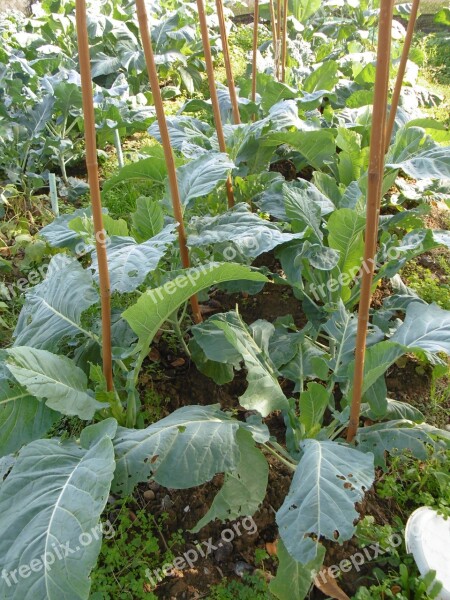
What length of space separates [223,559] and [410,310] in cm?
104

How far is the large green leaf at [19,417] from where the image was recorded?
1.57m

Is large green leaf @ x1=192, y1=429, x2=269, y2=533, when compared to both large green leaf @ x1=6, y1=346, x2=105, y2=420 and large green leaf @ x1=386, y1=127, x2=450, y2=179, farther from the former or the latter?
large green leaf @ x1=386, y1=127, x2=450, y2=179

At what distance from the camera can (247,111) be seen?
3041 millimetres

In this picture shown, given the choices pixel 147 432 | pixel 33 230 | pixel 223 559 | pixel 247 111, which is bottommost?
pixel 223 559

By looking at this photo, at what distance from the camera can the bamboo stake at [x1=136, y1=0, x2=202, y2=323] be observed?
4.55 feet

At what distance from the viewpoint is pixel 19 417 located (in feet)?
5.26

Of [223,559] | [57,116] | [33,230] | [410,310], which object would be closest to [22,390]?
[223,559]

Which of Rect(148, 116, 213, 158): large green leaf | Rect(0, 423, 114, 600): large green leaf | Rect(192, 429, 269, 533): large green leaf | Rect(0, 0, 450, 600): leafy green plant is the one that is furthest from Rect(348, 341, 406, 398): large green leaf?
Result: Rect(148, 116, 213, 158): large green leaf

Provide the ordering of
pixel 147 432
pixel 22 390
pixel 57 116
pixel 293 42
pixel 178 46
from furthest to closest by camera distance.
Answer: pixel 178 46 < pixel 293 42 < pixel 57 116 < pixel 22 390 < pixel 147 432

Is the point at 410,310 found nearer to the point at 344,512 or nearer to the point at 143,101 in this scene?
the point at 344,512

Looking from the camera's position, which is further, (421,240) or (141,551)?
(421,240)

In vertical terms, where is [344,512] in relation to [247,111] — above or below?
below

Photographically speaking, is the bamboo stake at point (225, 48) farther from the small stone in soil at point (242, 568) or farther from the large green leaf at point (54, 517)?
the small stone in soil at point (242, 568)

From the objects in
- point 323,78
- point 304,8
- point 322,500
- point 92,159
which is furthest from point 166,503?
point 304,8
